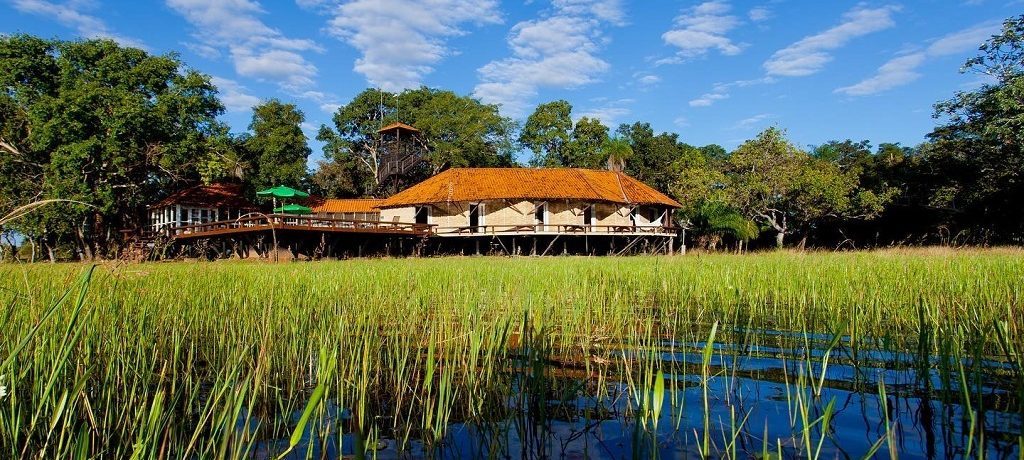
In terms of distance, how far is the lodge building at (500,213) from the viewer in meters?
29.2

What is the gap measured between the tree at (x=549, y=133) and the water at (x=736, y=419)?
4198 centimetres

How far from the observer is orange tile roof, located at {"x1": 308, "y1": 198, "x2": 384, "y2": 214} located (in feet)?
120

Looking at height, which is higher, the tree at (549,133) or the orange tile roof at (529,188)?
the tree at (549,133)

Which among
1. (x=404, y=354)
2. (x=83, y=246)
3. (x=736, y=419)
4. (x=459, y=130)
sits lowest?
(x=736, y=419)

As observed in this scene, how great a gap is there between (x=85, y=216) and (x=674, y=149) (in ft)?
119

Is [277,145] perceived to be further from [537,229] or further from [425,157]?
[537,229]

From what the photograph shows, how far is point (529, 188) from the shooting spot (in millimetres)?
31734

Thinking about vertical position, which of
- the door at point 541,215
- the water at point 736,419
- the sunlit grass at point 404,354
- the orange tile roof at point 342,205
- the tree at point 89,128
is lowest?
the water at point 736,419

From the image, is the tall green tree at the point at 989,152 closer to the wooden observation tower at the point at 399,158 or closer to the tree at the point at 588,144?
the tree at the point at 588,144

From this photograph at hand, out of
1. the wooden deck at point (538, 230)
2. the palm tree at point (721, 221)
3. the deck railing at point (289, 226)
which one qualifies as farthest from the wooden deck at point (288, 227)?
the palm tree at point (721, 221)

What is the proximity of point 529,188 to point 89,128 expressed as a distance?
19.5 meters

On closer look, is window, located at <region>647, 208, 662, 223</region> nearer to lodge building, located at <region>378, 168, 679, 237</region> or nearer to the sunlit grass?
lodge building, located at <region>378, 168, 679, 237</region>

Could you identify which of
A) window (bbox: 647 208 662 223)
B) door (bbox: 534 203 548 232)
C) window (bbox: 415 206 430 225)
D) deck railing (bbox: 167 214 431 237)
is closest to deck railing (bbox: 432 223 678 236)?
door (bbox: 534 203 548 232)

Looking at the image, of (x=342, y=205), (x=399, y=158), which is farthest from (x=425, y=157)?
(x=342, y=205)
